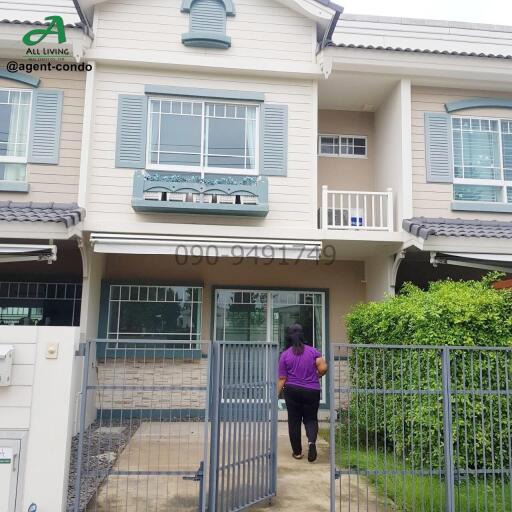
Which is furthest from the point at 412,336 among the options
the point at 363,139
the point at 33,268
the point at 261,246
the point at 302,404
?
the point at 33,268

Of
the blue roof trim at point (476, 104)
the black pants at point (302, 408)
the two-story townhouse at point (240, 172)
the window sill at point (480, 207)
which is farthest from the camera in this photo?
the blue roof trim at point (476, 104)

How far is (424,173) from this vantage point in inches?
371

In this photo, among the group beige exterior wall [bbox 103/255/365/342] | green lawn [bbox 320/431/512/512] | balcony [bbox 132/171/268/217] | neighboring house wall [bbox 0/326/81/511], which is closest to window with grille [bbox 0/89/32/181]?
balcony [bbox 132/171/268/217]

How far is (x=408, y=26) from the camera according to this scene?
1170 centimetres

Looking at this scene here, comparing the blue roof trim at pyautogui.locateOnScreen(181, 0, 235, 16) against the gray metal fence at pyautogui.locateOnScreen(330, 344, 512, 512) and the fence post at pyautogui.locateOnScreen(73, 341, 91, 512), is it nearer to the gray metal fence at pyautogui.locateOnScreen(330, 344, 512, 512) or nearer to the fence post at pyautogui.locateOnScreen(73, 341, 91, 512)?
the gray metal fence at pyautogui.locateOnScreen(330, 344, 512, 512)

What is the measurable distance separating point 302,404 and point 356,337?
2139mm

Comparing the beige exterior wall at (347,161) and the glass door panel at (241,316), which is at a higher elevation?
the beige exterior wall at (347,161)

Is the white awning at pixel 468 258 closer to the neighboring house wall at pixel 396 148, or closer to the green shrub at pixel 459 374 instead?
the neighboring house wall at pixel 396 148

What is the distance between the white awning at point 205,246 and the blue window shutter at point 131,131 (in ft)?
4.45

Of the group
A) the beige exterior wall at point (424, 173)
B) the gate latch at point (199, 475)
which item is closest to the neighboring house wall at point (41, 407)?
the gate latch at point (199, 475)

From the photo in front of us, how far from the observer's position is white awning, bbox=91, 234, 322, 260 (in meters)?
8.05

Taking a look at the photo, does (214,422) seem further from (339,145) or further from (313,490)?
(339,145)

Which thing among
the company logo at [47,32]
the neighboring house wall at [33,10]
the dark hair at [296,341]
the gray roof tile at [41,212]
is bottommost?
the dark hair at [296,341]

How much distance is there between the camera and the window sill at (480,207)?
30.7 ft
